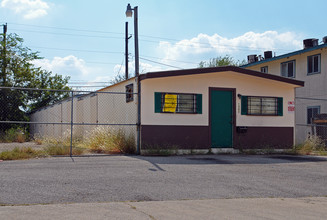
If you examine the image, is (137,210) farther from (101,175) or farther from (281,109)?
(281,109)

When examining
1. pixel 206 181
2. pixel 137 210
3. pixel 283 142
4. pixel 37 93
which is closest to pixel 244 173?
pixel 206 181

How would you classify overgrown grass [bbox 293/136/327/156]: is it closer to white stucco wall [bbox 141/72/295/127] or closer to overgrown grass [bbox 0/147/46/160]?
white stucco wall [bbox 141/72/295/127]

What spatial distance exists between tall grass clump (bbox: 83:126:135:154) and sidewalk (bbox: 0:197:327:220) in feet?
24.7

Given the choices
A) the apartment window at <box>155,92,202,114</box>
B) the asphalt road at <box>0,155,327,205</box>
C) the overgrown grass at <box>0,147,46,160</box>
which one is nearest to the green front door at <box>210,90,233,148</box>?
the apartment window at <box>155,92,202,114</box>

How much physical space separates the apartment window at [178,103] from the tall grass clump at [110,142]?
161 cm

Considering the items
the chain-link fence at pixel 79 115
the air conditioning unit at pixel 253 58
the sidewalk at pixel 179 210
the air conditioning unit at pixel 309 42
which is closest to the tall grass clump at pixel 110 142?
the chain-link fence at pixel 79 115

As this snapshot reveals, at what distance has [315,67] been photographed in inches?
859

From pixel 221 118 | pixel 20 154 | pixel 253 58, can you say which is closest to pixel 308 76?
pixel 253 58

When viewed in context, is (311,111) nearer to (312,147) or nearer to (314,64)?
(314,64)

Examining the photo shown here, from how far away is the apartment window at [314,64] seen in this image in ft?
71.0

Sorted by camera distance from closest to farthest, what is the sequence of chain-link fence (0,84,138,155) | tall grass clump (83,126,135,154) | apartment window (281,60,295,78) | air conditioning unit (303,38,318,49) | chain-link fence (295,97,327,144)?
tall grass clump (83,126,135,154) < chain-link fence (0,84,138,155) < chain-link fence (295,97,327,144) < apartment window (281,60,295,78) < air conditioning unit (303,38,318,49)

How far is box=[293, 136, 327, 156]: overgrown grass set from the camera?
1600 centimetres

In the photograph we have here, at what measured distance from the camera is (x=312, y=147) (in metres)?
16.6

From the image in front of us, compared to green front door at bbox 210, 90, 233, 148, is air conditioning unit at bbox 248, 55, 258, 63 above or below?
above
